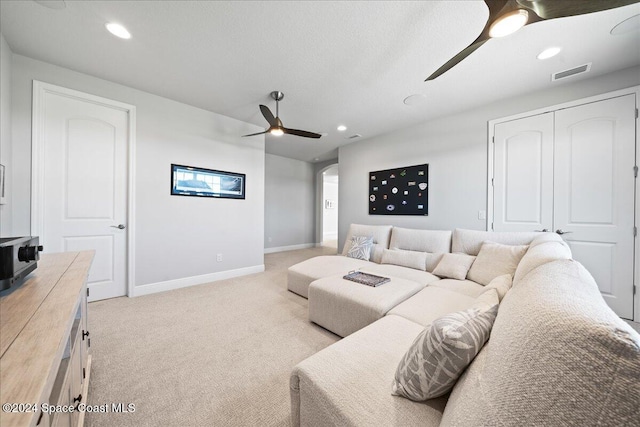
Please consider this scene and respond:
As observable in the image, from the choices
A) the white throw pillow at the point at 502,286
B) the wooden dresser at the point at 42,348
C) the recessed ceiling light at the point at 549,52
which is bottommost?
the white throw pillow at the point at 502,286

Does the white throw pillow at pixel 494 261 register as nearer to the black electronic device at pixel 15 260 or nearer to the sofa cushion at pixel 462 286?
the sofa cushion at pixel 462 286

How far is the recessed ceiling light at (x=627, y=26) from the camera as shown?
175 centimetres

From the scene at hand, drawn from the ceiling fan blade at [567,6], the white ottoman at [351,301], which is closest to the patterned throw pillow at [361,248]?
the white ottoman at [351,301]

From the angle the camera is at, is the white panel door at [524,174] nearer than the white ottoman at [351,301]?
No

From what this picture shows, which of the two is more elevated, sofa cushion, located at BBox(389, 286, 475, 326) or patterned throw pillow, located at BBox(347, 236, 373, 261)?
patterned throw pillow, located at BBox(347, 236, 373, 261)

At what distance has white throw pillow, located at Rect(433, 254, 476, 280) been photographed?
2486 mm

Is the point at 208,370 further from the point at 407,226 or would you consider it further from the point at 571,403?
the point at 407,226

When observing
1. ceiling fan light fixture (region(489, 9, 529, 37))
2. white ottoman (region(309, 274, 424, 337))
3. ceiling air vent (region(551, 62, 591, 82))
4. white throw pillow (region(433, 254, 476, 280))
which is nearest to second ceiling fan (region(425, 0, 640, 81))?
ceiling fan light fixture (region(489, 9, 529, 37))

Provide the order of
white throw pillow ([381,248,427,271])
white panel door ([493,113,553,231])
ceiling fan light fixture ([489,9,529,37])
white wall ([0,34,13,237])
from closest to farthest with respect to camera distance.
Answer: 1. ceiling fan light fixture ([489,9,529,37])
2. white wall ([0,34,13,237])
3. white panel door ([493,113,553,231])
4. white throw pillow ([381,248,427,271])

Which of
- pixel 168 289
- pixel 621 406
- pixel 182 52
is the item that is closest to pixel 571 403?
pixel 621 406

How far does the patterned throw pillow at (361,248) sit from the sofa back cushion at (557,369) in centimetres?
278

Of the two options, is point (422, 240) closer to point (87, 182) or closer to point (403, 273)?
point (403, 273)

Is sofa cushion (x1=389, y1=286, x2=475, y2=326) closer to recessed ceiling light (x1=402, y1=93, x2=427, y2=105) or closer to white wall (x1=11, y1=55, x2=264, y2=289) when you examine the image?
recessed ceiling light (x1=402, y1=93, x2=427, y2=105)

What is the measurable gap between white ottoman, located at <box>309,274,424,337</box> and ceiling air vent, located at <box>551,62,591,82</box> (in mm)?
2816
